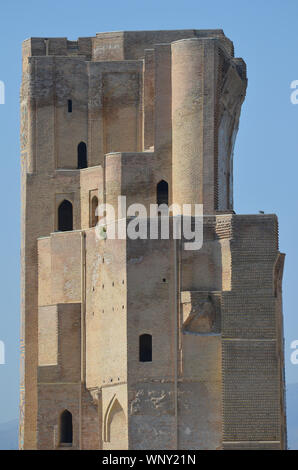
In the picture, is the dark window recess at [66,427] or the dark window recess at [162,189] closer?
the dark window recess at [66,427]

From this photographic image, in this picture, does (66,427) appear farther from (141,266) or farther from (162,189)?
(162,189)

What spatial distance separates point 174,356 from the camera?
121ft

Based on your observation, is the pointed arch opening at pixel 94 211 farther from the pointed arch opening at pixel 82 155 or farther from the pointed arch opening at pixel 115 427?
the pointed arch opening at pixel 115 427

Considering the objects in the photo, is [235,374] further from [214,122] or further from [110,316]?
[214,122]

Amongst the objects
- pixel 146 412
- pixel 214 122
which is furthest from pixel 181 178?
pixel 146 412

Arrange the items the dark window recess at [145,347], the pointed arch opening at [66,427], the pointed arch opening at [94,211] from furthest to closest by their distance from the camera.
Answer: the pointed arch opening at [94,211] → the pointed arch opening at [66,427] → the dark window recess at [145,347]

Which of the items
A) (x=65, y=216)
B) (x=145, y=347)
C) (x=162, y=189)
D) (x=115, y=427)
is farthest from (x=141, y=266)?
(x=65, y=216)

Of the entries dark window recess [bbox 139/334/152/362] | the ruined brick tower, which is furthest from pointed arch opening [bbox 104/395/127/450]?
dark window recess [bbox 139/334/152/362]

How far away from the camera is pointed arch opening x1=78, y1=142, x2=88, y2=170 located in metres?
43.0

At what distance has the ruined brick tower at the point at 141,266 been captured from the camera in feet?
121

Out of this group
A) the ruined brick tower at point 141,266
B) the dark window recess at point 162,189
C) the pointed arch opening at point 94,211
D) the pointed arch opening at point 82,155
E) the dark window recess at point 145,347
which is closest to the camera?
the ruined brick tower at point 141,266

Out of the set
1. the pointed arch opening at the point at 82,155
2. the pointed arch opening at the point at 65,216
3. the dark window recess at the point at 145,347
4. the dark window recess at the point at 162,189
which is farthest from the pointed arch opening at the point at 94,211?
the dark window recess at the point at 145,347

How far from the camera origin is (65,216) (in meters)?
42.6

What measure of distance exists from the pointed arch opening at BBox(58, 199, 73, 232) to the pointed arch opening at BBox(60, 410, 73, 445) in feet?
19.9
